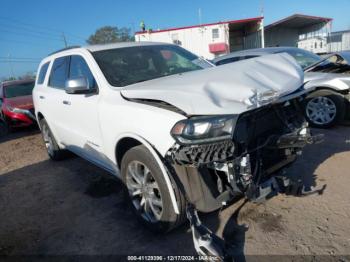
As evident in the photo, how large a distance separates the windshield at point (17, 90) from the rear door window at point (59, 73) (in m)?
6.01

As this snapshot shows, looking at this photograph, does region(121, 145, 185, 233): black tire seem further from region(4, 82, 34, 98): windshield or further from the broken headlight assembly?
region(4, 82, 34, 98): windshield

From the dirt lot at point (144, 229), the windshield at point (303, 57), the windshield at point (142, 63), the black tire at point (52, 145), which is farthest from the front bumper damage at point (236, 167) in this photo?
the windshield at point (303, 57)

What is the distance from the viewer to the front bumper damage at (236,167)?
7.53 ft

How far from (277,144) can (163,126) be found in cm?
106

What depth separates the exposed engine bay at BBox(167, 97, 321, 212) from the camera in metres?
2.29

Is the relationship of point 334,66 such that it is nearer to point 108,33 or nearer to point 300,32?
point 300,32

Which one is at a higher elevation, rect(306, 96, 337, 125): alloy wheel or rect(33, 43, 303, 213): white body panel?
rect(33, 43, 303, 213): white body panel

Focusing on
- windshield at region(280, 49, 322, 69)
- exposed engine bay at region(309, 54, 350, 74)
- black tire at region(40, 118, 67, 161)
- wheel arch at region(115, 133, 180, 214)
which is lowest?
black tire at region(40, 118, 67, 161)

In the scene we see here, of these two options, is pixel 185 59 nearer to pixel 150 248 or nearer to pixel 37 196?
pixel 150 248

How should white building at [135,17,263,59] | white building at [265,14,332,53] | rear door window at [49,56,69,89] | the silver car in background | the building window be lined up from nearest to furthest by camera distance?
rear door window at [49,56,69,89] < the silver car in background < white building at [135,17,263,59] < the building window < white building at [265,14,332,53]

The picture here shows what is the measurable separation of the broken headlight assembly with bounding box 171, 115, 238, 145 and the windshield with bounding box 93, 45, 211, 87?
1.31 m

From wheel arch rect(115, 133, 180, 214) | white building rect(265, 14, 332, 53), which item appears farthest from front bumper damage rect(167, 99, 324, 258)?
white building rect(265, 14, 332, 53)

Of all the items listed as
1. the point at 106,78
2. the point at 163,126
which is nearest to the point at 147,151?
the point at 163,126

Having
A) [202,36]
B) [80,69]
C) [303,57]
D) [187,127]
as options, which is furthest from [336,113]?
[202,36]
